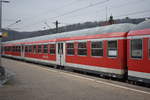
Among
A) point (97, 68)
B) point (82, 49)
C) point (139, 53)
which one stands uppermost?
point (82, 49)

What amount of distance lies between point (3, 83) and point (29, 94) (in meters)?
3.07

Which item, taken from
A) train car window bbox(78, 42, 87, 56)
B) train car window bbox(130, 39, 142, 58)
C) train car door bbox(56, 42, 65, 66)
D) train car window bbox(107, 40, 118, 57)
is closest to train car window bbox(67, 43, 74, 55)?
train car door bbox(56, 42, 65, 66)

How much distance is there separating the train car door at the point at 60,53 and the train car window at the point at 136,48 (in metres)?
7.96

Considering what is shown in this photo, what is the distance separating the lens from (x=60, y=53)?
17156 millimetres

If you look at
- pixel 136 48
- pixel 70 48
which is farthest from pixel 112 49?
pixel 70 48

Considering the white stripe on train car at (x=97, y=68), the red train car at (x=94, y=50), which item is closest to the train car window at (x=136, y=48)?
the red train car at (x=94, y=50)

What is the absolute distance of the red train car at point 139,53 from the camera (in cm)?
894

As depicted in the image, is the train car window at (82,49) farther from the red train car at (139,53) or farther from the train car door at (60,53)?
the red train car at (139,53)

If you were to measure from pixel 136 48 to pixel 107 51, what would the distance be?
7.27 ft

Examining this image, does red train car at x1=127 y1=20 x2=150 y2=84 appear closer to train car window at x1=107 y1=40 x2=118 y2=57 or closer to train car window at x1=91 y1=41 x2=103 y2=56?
train car window at x1=107 y1=40 x2=118 y2=57

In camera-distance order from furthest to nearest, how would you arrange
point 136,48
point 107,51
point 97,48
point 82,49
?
point 82,49 < point 97,48 < point 107,51 < point 136,48

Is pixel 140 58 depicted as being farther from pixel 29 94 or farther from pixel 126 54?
pixel 29 94

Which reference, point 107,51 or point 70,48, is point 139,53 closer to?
point 107,51

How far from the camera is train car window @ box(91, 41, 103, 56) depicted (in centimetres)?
1200
